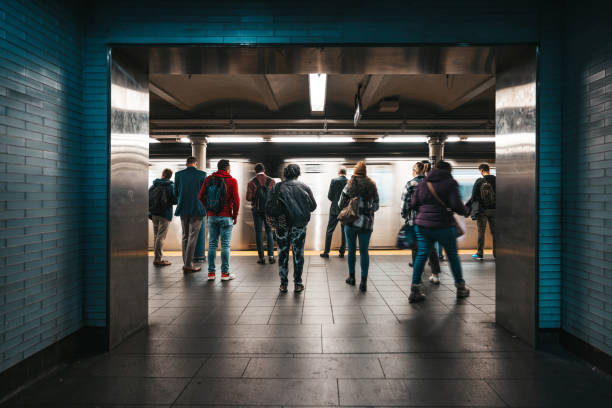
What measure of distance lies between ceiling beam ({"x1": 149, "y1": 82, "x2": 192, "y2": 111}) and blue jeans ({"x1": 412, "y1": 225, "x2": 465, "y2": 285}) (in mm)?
4995

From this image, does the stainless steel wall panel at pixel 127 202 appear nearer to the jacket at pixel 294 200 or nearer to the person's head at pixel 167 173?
the jacket at pixel 294 200

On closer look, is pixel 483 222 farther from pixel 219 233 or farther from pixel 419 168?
pixel 219 233

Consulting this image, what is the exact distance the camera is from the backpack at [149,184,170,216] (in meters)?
5.80

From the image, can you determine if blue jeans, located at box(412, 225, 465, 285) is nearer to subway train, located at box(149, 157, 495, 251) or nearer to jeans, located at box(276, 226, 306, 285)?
jeans, located at box(276, 226, 306, 285)

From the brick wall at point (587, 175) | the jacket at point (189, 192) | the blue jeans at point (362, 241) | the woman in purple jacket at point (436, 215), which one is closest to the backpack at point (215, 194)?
the jacket at point (189, 192)

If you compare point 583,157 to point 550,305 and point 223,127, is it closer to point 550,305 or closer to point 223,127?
point 550,305

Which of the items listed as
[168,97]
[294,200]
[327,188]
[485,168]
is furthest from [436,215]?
[168,97]

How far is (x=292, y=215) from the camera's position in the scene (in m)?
4.03

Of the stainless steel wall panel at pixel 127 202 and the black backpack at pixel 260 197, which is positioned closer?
the stainless steel wall panel at pixel 127 202

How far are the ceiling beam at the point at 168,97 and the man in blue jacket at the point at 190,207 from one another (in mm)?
1505

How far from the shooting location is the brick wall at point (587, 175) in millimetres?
2275

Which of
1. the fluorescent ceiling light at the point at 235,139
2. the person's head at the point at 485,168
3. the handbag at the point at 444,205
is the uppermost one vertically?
the fluorescent ceiling light at the point at 235,139

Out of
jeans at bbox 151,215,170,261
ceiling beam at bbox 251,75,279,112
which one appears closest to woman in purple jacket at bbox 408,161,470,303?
ceiling beam at bbox 251,75,279,112

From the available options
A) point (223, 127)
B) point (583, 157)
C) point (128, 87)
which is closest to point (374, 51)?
point (583, 157)
